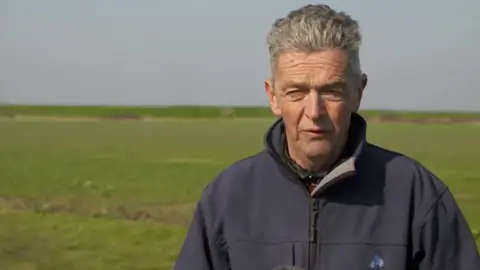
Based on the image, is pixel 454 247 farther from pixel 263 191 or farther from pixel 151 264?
pixel 151 264

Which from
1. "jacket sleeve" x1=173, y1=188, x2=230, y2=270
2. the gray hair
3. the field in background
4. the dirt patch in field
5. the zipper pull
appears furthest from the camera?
the field in background

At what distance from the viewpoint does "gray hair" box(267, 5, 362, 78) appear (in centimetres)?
269

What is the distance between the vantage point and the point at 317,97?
273 cm

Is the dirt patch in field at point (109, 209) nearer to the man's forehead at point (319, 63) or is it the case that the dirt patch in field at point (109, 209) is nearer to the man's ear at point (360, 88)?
the man's ear at point (360, 88)

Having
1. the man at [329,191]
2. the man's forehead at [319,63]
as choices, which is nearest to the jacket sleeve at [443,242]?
the man at [329,191]

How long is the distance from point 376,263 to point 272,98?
0.65m

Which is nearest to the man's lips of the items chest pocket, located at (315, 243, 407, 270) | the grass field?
chest pocket, located at (315, 243, 407, 270)

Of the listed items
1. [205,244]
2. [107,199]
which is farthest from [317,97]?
[107,199]

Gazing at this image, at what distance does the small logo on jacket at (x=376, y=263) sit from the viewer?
2768 millimetres

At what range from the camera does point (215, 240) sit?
295cm

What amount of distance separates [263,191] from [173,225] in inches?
534

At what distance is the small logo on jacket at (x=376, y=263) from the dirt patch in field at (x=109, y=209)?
14.1 metres

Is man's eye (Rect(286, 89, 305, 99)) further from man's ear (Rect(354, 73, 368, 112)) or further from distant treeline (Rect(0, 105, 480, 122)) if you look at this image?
distant treeline (Rect(0, 105, 480, 122))

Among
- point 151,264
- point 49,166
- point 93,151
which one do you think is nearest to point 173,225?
point 151,264
